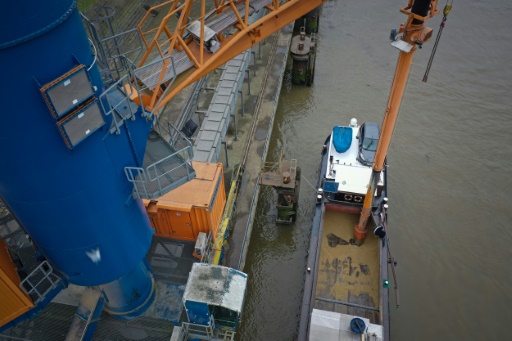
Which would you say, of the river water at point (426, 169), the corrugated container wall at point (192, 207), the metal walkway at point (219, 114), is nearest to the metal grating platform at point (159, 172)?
the corrugated container wall at point (192, 207)

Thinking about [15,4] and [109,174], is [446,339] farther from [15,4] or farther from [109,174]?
[15,4]

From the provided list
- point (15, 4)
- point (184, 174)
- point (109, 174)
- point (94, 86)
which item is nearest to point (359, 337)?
point (184, 174)

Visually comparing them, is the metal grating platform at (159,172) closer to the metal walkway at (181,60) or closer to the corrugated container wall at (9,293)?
the metal walkway at (181,60)

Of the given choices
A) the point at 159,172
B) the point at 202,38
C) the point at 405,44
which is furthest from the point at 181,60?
the point at 405,44

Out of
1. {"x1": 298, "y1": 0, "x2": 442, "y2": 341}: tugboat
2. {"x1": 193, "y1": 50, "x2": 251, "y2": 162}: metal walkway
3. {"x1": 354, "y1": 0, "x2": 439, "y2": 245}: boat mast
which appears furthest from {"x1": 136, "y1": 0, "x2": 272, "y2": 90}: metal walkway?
{"x1": 193, "y1": 50, "x2": 251, "y2": 162}: metal walkway

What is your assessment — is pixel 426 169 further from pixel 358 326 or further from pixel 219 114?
pixel 358 326

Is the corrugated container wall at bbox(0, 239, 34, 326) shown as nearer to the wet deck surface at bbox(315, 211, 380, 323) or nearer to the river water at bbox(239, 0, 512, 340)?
the river water at bbox(239, 0, 512, 340)
